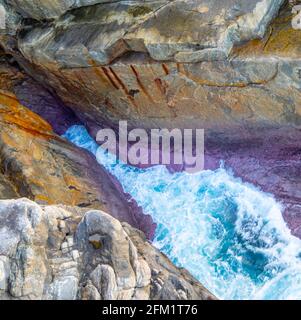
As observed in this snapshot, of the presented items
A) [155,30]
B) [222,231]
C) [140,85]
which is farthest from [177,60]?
[222,231]

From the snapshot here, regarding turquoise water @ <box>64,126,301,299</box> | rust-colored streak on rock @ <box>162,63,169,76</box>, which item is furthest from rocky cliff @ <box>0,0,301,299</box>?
turquoise water @ <box>64,126,301,299</box>

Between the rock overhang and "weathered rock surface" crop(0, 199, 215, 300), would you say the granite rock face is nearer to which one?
the rock overhang

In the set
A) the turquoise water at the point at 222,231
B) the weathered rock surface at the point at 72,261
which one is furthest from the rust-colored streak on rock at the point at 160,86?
the weathered rock surface at the point at 72,261

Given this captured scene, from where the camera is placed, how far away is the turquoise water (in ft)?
31.6

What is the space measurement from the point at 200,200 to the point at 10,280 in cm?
508

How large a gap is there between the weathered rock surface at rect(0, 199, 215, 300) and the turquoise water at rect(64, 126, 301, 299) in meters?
1.90

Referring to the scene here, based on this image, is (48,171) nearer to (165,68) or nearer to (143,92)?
(143,92)

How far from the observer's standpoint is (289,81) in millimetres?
9258

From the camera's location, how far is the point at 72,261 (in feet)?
25.2

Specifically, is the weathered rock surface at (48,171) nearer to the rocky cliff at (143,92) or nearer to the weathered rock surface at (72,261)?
the rocky cliff at (143,92)

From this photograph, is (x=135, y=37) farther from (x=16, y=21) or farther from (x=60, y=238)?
(x=60, y=238)

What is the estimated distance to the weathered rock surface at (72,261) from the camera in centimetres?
734

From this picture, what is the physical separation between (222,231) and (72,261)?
13.0 feet

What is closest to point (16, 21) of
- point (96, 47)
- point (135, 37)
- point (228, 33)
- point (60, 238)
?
point (96, 47)
